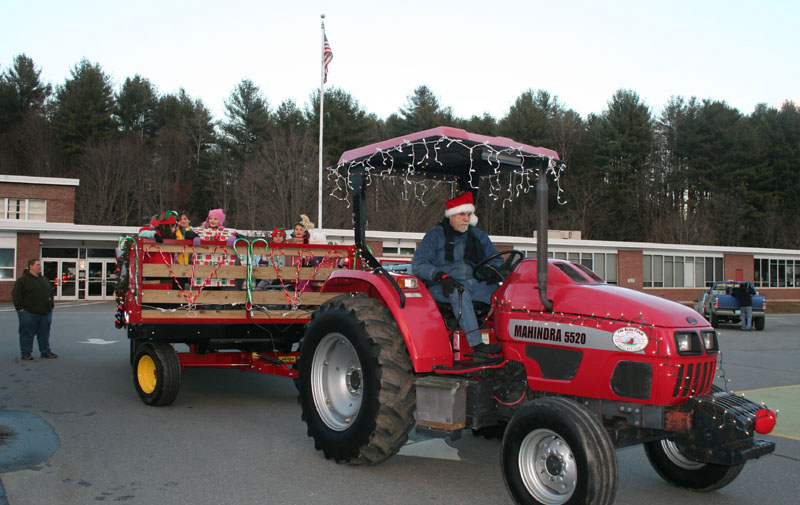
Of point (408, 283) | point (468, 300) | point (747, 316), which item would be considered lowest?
point (747, 316)

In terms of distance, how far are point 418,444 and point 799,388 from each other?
6564mm

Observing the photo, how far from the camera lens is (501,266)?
5340mm

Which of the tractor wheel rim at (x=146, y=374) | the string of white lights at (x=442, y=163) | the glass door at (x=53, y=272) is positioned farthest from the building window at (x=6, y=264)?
the string of white lights at (x=442, y=163)

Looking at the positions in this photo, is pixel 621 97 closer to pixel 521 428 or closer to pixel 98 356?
pixel 98 356

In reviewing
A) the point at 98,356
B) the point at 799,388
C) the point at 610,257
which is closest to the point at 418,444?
the point at 799,388

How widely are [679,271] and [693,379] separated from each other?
40.6m

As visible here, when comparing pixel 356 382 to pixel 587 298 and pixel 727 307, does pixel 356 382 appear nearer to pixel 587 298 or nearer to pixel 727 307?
pixel 587 298

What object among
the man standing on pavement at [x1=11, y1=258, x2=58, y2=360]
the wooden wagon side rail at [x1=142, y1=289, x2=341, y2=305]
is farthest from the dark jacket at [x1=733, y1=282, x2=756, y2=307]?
the man standing on pavement at [x1=11, y1=258, x2=58, y2=360]

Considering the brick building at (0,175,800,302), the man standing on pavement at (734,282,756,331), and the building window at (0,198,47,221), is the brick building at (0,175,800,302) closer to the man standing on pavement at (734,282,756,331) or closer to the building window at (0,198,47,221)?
the building window at (0,198,47,221)

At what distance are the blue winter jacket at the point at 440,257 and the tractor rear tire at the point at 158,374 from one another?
3497 millimetres

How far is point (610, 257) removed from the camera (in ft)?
130

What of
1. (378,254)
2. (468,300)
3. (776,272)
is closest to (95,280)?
(378,254)

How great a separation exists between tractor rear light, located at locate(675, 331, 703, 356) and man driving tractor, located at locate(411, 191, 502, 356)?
148 cm

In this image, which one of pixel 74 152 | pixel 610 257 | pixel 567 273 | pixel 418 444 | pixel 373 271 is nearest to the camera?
pixel 567 273
